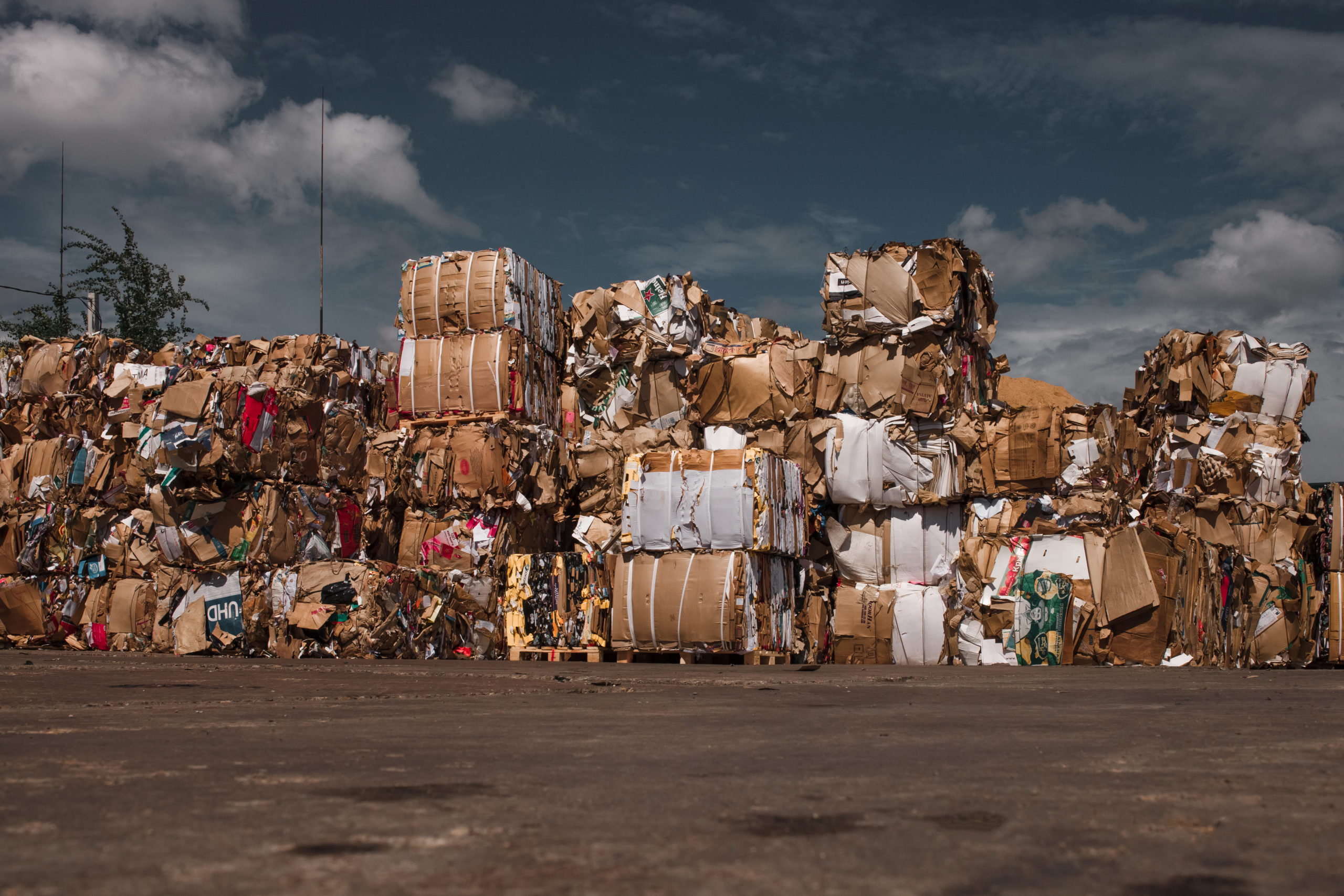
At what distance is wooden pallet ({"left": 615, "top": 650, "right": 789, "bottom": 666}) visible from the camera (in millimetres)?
7699

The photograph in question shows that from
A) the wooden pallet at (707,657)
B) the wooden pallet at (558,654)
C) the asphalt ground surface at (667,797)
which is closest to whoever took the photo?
the asphalt ground surface at (667,797)

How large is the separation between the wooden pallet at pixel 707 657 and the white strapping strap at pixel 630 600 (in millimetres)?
144

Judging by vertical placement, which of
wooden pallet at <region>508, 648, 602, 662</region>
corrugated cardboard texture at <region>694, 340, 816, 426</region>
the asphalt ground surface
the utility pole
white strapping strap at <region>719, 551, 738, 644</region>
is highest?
the utility pole

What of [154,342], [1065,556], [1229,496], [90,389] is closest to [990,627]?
[1065,556]

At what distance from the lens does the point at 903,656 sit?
331 inches

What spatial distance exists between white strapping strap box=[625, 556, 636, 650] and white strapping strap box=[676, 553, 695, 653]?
33 centimetres

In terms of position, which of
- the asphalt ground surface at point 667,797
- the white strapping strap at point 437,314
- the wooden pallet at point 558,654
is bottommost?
the wooden pallet at point 558,654

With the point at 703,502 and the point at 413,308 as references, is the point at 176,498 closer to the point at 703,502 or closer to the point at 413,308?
the point at 413,308

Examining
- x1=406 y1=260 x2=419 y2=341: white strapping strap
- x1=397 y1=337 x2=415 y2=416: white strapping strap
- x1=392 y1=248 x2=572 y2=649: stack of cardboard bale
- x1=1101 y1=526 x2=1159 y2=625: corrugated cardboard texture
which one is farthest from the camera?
x1=406 y1=260 x2=419 y2=341: white strapping strap

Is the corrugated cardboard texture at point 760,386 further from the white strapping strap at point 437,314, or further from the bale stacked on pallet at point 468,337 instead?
the white strapping strap at point 437,314

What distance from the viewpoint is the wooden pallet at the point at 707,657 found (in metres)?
7.70

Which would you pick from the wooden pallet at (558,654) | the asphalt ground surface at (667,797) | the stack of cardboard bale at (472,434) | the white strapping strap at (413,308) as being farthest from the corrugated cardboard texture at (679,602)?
the asphalt ground surface at (667,797)

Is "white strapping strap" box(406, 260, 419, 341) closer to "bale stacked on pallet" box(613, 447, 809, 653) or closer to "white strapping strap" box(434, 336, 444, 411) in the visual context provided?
"white strapping strap" box(434, 336, 444, 411)

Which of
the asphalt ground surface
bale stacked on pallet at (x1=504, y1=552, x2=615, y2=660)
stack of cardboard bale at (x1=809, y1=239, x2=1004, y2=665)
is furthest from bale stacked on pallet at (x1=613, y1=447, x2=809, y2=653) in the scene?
the asphalt ground surface
